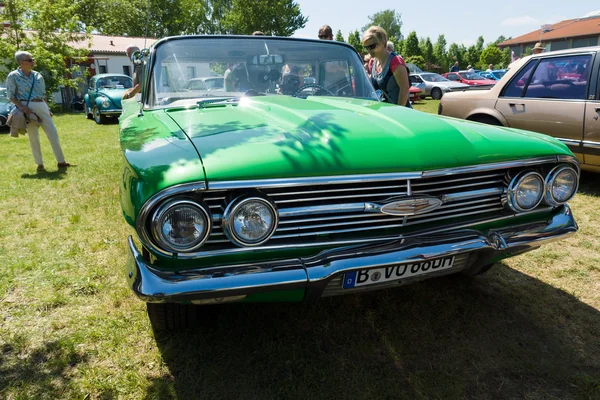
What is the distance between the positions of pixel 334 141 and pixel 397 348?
125cm

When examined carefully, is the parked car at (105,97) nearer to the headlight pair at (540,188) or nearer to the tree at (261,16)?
the headlight pair at (540,188)

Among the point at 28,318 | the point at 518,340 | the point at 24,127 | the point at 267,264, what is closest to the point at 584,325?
the point at 518,340

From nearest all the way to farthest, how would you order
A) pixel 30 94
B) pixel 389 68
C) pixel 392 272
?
pixel 392 272, pixel 389 68, pixel 30 94

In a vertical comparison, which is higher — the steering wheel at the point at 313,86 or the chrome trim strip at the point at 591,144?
the steering wheel at the point at 313,86

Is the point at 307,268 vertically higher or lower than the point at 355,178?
lower

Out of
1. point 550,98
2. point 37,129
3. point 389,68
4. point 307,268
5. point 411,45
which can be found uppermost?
point 411,45

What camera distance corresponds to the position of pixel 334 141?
219 centimetres

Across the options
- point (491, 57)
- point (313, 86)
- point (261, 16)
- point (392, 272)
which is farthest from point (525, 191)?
point (491, 57)

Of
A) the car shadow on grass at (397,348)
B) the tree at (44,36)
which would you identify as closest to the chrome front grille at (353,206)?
the car shadow on grass at (397,348)

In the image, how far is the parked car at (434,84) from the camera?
20.3 m

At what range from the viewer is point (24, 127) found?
21.2 ft

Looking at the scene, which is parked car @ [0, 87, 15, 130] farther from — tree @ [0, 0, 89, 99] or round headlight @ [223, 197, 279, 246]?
round headlight @ [223, 197, 279, 246]

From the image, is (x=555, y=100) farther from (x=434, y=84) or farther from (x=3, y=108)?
(x=434, y=84)

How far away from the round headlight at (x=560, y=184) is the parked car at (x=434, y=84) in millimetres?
18518
